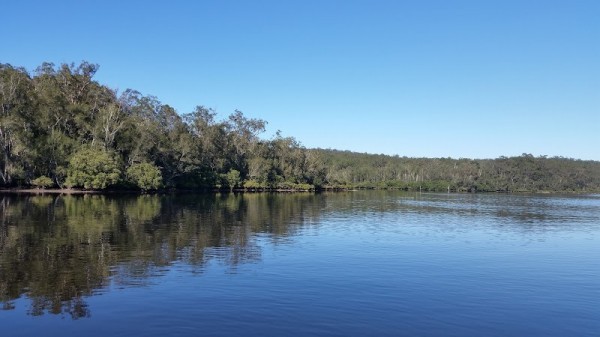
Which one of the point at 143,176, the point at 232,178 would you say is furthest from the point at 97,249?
the point at 232,178

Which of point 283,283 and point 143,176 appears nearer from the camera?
point 283,283

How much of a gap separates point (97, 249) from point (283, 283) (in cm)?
1134

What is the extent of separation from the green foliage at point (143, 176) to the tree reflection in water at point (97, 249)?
42855 millimetres

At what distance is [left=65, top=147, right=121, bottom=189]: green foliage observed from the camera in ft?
253

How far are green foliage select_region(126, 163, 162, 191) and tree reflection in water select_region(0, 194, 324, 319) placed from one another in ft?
141

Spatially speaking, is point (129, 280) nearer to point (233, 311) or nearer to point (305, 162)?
point (233, 311)

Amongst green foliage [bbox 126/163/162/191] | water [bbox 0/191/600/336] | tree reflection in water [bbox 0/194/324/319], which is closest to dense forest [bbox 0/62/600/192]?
green foliage [bbox 126/163/162/191]

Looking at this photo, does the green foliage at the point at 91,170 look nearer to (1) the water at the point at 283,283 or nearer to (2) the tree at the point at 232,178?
(2) the tree at the point at 232,178

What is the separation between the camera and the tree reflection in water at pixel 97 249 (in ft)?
54.3

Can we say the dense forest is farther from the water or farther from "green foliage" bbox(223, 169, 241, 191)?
the water

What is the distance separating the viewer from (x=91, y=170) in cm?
7712

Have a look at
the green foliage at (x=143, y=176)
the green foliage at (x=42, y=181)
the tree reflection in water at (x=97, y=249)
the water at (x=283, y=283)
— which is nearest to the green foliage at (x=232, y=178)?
the green foliage at (x=143, y=176)

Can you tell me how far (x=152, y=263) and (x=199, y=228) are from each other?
14228 mm

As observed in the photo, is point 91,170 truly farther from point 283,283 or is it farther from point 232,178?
point 283,283
